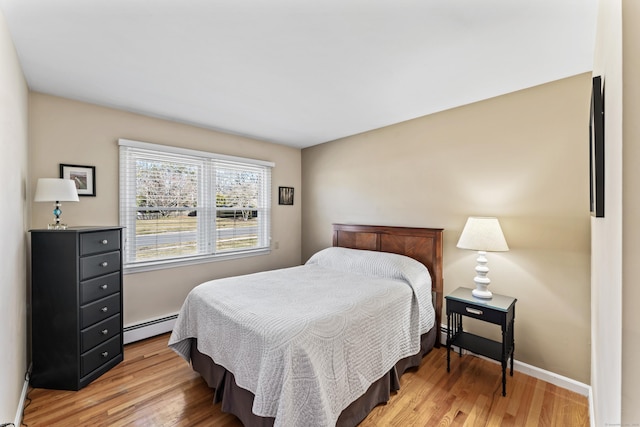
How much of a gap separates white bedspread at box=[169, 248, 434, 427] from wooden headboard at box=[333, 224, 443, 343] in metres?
0.19

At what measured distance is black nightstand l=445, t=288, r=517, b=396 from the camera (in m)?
2.13

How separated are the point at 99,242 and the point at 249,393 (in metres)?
1.81

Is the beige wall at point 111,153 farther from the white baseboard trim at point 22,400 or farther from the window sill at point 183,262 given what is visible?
the white baseboard trim at point 22,400

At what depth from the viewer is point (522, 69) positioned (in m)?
2.05

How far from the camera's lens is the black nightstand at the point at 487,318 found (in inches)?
83.9

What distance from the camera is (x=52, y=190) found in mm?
2197

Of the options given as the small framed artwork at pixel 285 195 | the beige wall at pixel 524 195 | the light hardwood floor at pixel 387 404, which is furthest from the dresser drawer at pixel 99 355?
the beige wall at pixel 524 195

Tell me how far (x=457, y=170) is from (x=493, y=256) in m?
0.90

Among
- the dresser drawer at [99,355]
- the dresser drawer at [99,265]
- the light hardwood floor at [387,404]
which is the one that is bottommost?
the light hardwood floor at [387,404]

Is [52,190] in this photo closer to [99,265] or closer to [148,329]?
[99,265]

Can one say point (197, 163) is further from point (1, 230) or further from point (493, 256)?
point (493, 256)

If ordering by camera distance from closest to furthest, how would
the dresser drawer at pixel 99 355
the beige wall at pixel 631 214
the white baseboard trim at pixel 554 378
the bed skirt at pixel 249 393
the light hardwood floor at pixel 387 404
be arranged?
the beige wall at pixel 631 214, the bed skirt at pixel 249 393, the light hardwood floor at pixel 387 404, the white baseboard trim at pixel 554 378, the dresser drawer at pixel 99 355

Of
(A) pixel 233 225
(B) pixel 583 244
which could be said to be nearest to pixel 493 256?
(B) pixel 583 244

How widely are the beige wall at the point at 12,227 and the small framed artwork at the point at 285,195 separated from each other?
108 inches
